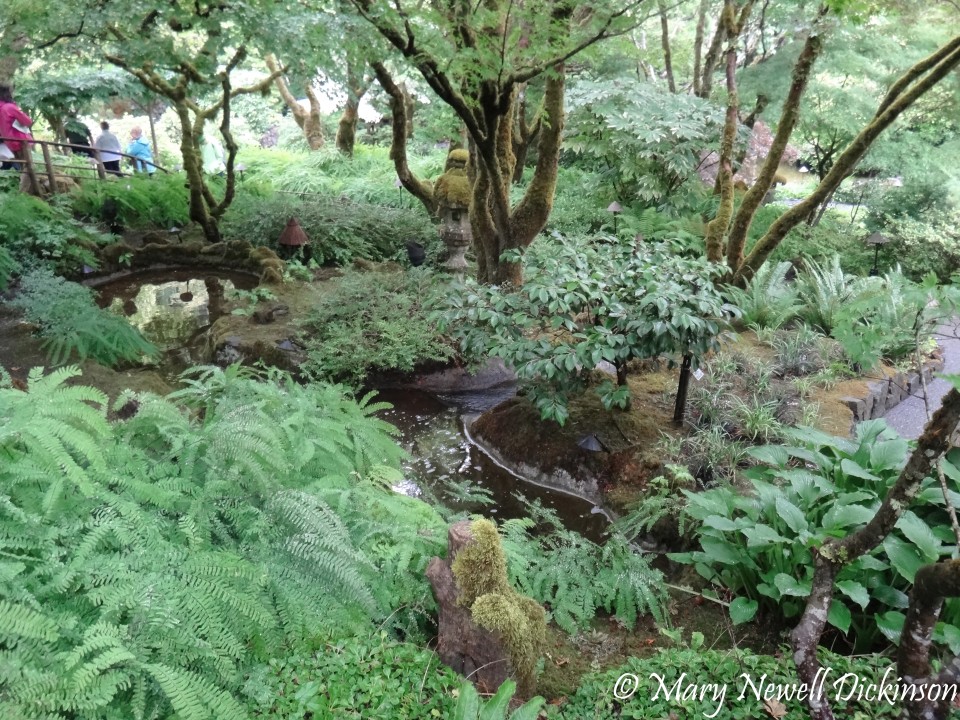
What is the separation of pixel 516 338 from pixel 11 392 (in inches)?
131

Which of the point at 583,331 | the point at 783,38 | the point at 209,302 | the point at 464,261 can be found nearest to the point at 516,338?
the point at 583,331

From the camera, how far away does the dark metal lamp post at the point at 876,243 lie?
8672 mm

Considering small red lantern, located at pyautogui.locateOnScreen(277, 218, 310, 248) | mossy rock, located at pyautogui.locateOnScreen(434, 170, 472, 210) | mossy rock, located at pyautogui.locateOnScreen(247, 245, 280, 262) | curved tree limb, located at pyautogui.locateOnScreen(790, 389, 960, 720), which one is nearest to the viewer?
curved tree limb, located at pyautogui.locateOnScreen(790, 389, 960, 720)

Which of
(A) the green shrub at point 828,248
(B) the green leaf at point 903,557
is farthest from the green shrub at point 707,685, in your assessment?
(A) the green shrub at point 828,248

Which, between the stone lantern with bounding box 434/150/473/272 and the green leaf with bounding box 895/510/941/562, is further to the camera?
the stone lantern with bounding box 434/150/473/272

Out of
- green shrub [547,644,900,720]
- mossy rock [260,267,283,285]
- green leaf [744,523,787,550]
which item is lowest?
green shrub [547,644,900,720]

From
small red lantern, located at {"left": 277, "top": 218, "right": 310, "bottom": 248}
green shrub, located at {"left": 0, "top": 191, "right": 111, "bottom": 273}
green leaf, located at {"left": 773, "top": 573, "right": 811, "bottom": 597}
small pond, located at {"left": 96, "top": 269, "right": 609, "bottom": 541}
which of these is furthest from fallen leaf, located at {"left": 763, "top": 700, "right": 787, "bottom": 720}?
green shrub, located at {"left": 0, "top": 191, "right": 111, "bottom": 273}

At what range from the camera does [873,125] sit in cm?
572

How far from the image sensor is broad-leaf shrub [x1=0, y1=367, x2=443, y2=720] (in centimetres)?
187

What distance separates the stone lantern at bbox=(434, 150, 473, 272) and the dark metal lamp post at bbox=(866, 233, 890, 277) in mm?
5440

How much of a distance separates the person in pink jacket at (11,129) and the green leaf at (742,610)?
38.8 feet

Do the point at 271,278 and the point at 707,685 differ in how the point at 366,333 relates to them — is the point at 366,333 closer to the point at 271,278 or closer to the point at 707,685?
the point at 271,278

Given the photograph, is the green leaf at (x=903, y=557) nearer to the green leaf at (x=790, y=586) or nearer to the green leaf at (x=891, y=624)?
the green leaf at (x=891, y=624)

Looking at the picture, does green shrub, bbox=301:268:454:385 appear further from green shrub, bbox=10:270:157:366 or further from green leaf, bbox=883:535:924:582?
green leaf, bbox=883:535:924:582
